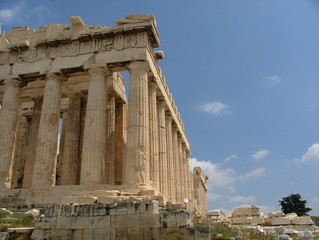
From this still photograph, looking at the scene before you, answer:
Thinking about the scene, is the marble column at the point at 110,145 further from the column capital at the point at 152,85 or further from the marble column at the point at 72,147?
the column capital at the point at 152,85

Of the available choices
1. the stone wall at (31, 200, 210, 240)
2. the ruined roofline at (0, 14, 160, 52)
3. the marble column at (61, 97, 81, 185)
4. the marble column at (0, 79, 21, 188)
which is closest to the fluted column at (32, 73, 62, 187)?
the marble column at (0, 79, 21, 188)

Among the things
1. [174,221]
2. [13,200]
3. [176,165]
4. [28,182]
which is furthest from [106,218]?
[176,165]

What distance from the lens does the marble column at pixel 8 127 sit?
2053 centimetres

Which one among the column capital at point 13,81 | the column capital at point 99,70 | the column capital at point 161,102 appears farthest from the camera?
the column capital at point 161,102

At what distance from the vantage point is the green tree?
1684 inches

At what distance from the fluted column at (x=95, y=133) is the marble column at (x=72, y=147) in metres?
4.27

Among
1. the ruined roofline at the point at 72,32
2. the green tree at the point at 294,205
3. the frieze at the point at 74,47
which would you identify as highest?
the ruined roofline at the point at 72,32

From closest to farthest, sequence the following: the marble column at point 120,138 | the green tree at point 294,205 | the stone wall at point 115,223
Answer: the stone wall at point 115,223 < the marble column at point 120,138 < the green tree at point 294,205

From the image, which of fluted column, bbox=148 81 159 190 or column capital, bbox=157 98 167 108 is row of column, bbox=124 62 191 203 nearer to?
fluted column, bbox=148 81 159 190

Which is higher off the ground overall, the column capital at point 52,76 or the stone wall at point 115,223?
the column capital at point 52,76

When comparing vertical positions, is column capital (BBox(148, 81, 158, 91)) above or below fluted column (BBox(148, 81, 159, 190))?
above

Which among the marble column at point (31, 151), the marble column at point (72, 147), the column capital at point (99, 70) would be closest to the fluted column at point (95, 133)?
the column capital at point (99, 70)

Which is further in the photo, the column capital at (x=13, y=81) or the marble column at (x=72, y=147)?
the marble column at (x=72, y=147)

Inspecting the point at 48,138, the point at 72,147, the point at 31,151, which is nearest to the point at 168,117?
the point at 72,147
